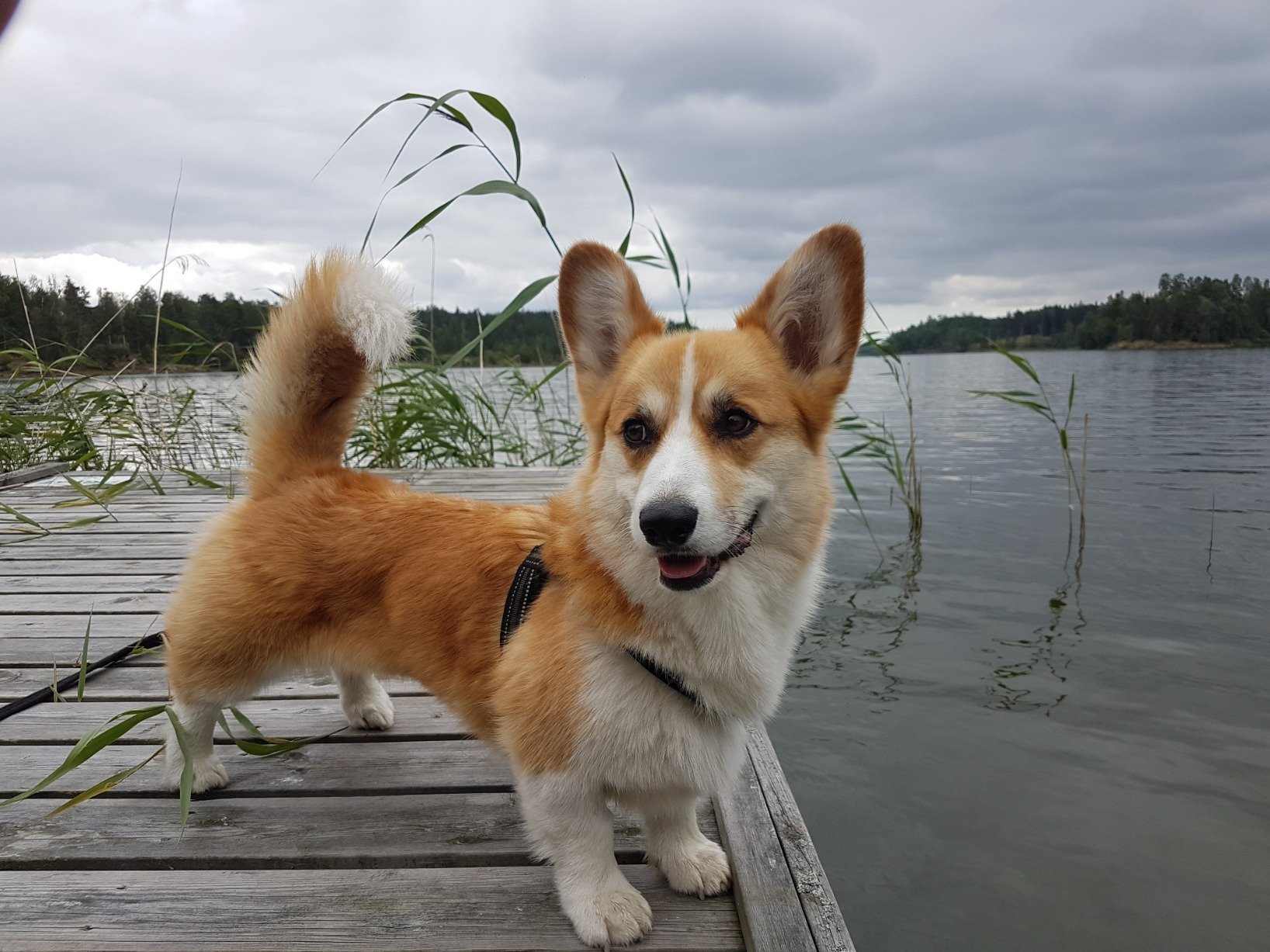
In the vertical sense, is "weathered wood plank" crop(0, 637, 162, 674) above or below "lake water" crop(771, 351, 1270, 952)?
above

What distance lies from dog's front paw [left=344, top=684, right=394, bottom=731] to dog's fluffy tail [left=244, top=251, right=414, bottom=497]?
0.71m

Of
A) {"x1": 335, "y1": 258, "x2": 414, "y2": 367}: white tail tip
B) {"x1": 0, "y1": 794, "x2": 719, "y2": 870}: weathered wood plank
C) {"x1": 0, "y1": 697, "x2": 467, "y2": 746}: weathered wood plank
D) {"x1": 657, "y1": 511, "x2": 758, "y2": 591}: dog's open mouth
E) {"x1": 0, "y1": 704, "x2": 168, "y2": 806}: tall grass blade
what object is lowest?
{"x1": 0, "y1": 794, "x2": 719, "y2": 870}: weathered wood plank

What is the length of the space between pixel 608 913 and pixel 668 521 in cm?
81

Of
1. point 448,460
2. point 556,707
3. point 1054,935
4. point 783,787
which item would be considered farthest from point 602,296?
point 448,460

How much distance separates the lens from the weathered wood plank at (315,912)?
5.04 ft

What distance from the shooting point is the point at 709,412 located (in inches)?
69.4

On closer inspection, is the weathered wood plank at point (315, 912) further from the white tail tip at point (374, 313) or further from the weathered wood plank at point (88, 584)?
the weathered wood plank at point (88, 584)

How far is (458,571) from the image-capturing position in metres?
1.98

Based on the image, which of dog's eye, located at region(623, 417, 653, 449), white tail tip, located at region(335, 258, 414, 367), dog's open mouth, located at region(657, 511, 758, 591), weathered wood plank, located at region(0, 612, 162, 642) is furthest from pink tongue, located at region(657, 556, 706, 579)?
weathered wood plank, located at region(0, 612, 162, 642)

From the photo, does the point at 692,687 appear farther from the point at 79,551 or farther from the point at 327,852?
the point at 79,551

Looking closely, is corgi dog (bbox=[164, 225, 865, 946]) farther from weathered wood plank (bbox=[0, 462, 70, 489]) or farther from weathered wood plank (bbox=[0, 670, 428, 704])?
weathered wood plank (bbox=[0, 462, 70, 489])

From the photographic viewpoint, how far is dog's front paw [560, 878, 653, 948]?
1.55 meters

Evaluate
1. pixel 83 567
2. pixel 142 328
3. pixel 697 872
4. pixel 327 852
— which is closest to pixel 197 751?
pixel 327 852

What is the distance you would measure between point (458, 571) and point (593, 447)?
467 millimetres
